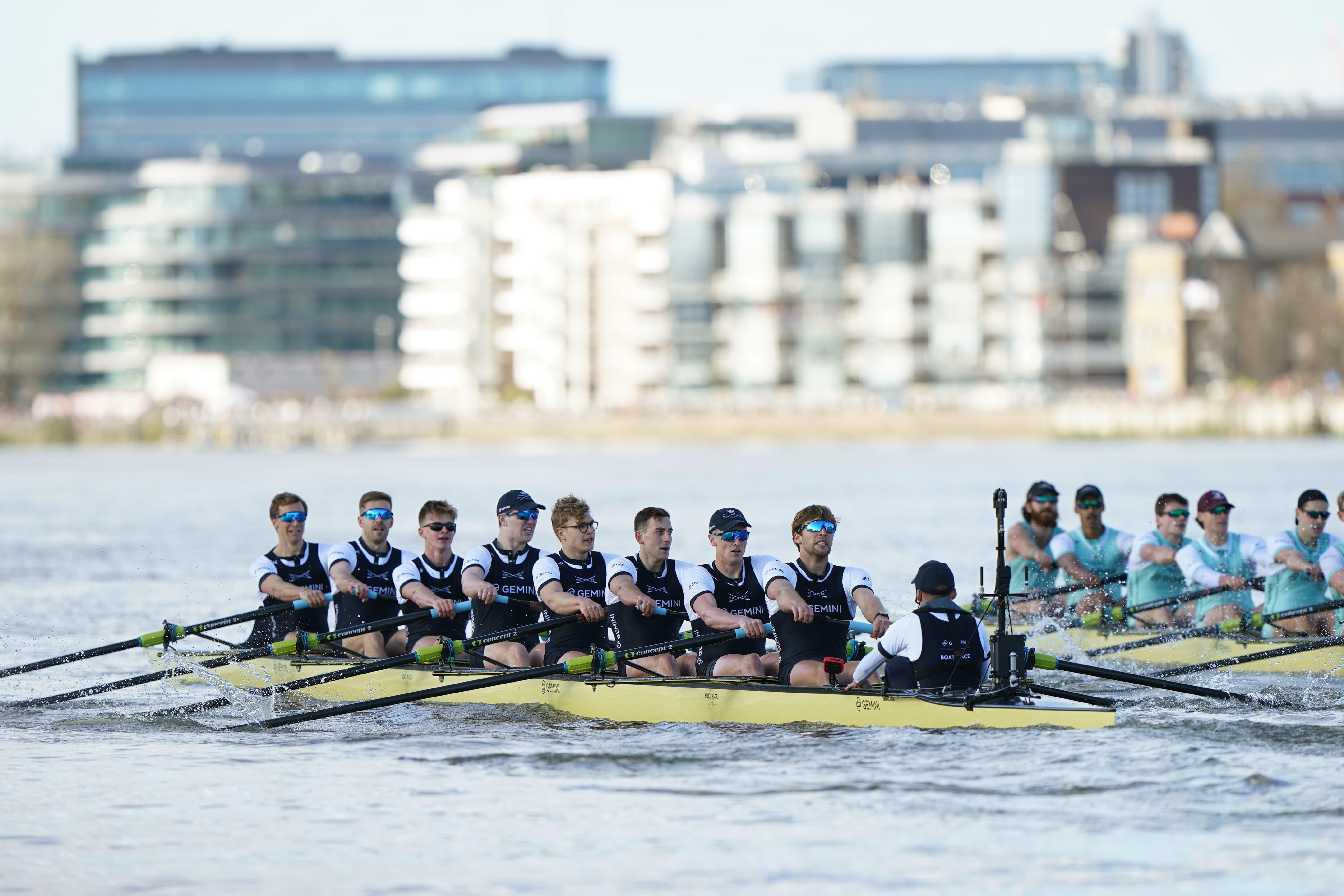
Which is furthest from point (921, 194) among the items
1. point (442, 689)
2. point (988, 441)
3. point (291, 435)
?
point (442, 689)

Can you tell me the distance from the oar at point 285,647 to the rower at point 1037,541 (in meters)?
5.32

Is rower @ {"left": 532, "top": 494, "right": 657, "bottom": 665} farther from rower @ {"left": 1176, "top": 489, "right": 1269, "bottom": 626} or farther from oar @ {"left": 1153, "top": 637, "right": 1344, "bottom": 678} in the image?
rower @ {"left": 1176, "top": 489, "right": 1269, "bottom": 626}

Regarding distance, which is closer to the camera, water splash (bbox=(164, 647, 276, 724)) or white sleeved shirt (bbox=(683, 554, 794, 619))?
white sleeved shirt (bbox=(683, 554, 794, 619))

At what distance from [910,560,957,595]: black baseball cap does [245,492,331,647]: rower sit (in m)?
5.24

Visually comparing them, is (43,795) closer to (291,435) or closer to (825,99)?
(291,435)

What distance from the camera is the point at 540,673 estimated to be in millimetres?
15352

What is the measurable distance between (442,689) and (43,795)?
2.74 metres

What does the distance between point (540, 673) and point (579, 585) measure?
818 millimetres

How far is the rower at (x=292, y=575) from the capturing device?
17094 millimetres

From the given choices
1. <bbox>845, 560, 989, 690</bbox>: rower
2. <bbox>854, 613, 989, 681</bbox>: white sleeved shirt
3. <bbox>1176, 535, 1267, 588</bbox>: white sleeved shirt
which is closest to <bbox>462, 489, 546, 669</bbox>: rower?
<bbox>854, 613, 989, 681</bbox>: white sleeved shirt

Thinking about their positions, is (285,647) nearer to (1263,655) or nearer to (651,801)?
(651,801)

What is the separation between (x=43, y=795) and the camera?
1422cm

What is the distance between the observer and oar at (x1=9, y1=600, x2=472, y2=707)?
16438 millimetres

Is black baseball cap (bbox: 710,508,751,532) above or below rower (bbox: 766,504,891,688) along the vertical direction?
above
